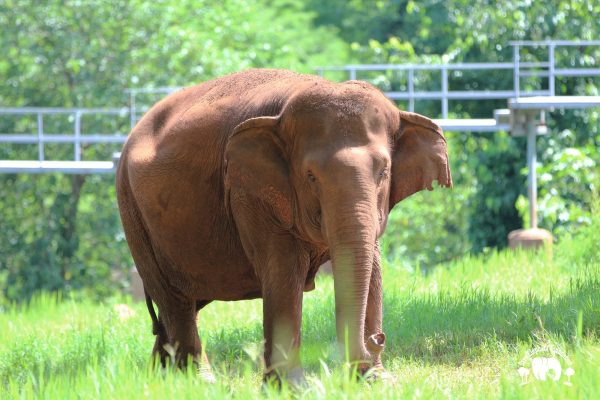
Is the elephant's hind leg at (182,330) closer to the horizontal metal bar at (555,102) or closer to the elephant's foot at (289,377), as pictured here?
the elephant's foot at (289,377)

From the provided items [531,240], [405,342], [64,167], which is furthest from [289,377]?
[64,167]

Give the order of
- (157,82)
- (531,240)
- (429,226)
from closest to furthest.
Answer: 1. (531,240)
2. (157,82)
3. (429,226)

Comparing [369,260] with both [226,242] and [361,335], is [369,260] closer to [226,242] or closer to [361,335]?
[361,335]

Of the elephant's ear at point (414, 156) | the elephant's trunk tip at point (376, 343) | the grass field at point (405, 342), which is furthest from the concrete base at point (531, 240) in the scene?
the elephant's trunk tip at point (376, 343)

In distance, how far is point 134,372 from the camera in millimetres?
5957

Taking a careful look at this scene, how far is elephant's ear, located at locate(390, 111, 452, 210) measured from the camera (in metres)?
6.67

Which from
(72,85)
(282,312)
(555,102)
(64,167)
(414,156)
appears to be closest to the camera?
(282,312)

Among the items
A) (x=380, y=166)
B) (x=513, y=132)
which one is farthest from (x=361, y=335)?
(x=513, y=132)

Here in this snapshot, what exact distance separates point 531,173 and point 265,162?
403 inches

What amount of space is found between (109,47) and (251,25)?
12.8 ft

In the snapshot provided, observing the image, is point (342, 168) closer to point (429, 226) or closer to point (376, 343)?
point (376, 343)

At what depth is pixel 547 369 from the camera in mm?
5480

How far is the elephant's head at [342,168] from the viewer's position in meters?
5.96

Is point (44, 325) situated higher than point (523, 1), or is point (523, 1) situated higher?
point (523, 1)
